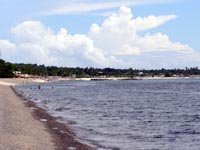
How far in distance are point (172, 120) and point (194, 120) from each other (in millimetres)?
1775

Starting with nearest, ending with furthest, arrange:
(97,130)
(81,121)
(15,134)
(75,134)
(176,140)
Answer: (15,134) → (176,140) → (75,134) → (97,130) → (81,121)

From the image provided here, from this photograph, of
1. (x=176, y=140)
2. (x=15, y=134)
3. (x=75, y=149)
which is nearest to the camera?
(x=75, y=149)

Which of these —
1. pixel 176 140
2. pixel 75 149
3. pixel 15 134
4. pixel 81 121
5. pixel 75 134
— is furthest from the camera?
pixel 81 121

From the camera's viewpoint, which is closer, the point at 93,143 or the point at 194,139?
the point at 93,143

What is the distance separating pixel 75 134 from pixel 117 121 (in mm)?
10302

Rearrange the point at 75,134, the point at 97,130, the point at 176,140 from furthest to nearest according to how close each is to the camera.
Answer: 1. the point at 97,130
2. the point at 75,134
3. the point at 176,140

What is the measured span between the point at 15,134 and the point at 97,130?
8.24 metres

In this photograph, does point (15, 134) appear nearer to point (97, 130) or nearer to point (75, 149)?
point (75, 149)

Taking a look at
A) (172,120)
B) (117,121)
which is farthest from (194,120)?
(117,121)

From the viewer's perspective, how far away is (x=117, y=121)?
131 feet

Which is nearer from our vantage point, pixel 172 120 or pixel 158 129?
pixel 158 129

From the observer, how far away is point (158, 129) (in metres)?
33.8

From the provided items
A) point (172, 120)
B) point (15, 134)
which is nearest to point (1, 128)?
point (15, 134)

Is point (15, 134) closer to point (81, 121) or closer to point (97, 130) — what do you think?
point (97, 130)
